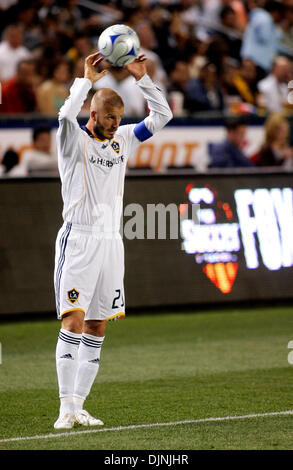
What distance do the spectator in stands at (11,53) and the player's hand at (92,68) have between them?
992 centimetres

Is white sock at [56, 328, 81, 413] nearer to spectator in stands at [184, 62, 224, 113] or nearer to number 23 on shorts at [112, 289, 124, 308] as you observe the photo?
number 23 on shorts at [112, 289, 124, 308]

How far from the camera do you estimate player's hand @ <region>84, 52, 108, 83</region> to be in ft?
23.5

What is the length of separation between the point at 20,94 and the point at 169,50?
4.87 m

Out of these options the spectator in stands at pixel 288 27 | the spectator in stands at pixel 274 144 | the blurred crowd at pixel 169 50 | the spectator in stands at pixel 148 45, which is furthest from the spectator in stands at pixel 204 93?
the spectator in stands at pixel 288 27

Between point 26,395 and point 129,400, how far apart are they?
2.98ft

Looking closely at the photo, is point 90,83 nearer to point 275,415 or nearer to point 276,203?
point 275,415

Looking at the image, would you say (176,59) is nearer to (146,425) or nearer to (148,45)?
(148,45)

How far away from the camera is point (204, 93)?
1845cm

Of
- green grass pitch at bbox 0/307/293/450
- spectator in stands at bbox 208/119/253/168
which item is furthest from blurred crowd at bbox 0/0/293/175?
green grass pitch at bbox 0/307/293/450

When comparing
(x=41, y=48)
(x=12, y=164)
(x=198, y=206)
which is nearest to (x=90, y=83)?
(x=198, y=206)

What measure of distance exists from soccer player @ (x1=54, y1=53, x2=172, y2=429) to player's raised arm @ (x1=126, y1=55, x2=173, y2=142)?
265mm

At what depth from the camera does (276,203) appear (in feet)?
44.4

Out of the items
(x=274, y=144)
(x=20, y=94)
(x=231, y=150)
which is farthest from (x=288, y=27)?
(x=20, y=94)

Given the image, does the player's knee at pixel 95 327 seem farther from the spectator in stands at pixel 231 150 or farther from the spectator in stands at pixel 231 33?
the spectator in stands at pixel 231 33
